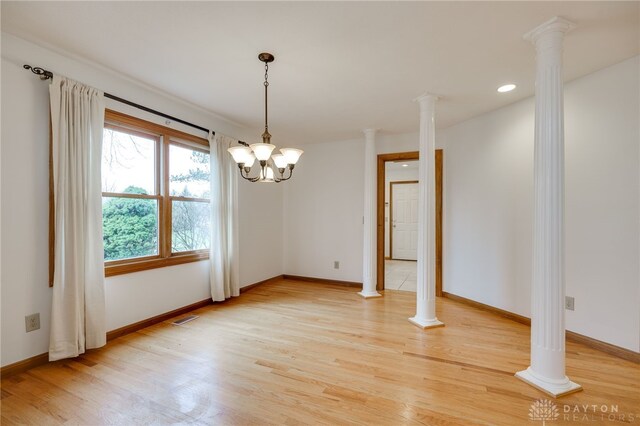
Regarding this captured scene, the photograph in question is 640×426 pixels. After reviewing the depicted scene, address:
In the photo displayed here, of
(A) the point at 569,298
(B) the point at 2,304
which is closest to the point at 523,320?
(A) the point at 569,298

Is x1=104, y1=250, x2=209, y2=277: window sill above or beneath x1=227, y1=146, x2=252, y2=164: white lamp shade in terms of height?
beneath

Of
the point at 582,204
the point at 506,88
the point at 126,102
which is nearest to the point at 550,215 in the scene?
the point at 582,204

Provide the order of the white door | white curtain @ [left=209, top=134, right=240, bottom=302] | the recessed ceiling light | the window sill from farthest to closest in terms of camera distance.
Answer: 1. the white door
2. white curtain @ [left=209, top=134, right=240, bottom=302]
3. the recessed ceiling light
4. the window sill

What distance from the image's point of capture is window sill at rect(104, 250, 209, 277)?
8.97 ft

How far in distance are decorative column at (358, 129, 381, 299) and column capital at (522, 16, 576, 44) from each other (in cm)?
249

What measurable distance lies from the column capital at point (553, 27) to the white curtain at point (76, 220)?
3667 mm

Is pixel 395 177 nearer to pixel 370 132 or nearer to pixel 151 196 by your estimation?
pixel 370 132

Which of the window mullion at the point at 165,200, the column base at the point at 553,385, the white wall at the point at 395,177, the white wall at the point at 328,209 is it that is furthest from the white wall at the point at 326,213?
the column base at the point at 553,385

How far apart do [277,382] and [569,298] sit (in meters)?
2.93

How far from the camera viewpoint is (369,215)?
14.4 feet

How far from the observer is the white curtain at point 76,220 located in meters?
2.29

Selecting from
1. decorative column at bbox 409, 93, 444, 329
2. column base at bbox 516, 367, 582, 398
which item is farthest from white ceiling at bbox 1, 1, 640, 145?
column base at bbox 516, 367, 582, 398

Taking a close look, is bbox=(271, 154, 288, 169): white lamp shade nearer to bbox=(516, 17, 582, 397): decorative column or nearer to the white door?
bbox=(516, 17, 582, 397): decorative column

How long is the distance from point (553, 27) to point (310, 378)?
3.07 metres
